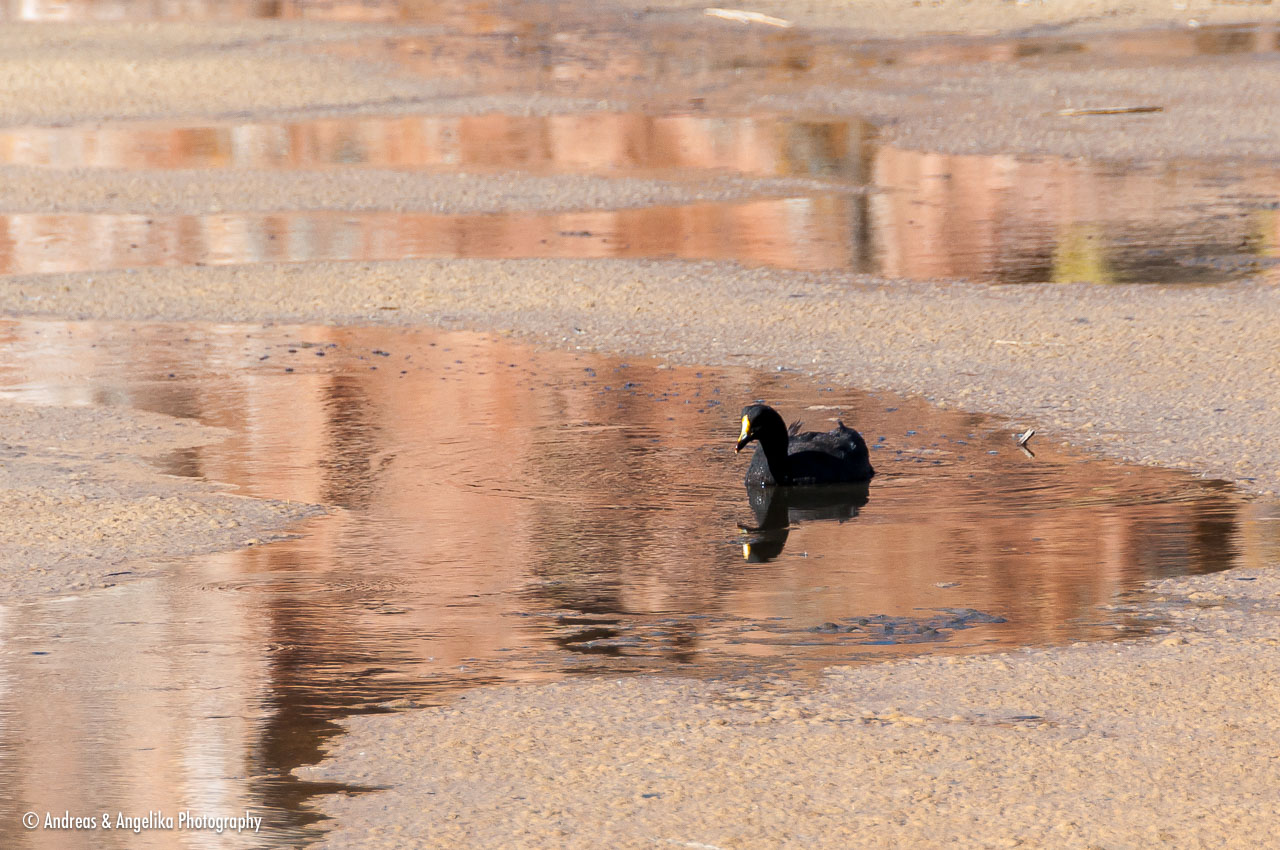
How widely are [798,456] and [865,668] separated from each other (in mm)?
2313

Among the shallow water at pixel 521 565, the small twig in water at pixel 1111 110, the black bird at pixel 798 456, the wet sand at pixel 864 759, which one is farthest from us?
the small twig in water at pixel 1111 110

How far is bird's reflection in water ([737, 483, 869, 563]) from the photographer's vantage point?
7.71 metres

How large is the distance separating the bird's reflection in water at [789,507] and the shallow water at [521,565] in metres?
0.02

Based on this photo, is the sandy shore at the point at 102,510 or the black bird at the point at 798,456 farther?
the black bird at the point at 798,456

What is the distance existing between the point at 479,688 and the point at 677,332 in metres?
5.49

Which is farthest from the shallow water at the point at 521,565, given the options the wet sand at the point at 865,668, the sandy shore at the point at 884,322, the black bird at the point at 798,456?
the sandy shore at the point at 884,322

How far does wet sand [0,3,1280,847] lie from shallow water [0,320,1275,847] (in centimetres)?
25

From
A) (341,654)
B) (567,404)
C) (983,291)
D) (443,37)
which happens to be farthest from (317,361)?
(443,37)

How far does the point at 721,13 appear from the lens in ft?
104

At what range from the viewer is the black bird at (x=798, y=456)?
8180 millimetres

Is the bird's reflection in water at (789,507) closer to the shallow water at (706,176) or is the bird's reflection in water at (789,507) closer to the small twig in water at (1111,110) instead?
the shallow water at (706,176)

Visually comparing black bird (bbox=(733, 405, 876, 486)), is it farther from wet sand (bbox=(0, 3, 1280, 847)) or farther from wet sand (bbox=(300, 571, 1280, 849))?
wet sand (bbox=(300, 571, 1280, 849))

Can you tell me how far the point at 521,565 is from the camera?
7.21 metres

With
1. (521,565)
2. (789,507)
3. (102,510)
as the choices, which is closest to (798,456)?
(789,507)
